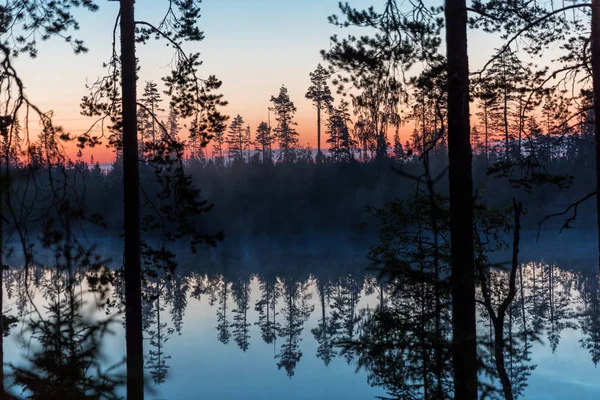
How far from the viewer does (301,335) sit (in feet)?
122

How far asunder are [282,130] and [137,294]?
7845 centimetres

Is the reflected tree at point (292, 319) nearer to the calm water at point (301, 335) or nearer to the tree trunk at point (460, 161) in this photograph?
the calm water at point (301, 335)

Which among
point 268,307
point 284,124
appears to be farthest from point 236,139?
point 268,307

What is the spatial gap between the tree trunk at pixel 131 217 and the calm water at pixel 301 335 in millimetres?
10943

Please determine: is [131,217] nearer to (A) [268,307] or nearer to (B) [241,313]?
(B) [241,313]

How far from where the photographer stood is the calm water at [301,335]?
27816mm

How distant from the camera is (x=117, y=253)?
74938 mm

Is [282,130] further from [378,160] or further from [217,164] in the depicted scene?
[378,160]

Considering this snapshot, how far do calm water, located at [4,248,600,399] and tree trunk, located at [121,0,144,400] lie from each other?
10.9 metres

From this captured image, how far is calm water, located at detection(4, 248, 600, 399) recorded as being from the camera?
27.8 m

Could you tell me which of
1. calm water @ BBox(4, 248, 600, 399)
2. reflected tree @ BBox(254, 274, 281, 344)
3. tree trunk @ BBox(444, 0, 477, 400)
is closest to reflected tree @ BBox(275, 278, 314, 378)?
calm water @ BBox(4, 248, 600, 399)

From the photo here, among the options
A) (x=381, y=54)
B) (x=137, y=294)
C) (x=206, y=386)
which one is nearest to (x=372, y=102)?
(x=381, y=54)

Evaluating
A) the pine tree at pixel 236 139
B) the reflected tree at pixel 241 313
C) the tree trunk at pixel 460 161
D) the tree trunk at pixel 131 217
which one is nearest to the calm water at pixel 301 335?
the reflected tree at pixel 241 313

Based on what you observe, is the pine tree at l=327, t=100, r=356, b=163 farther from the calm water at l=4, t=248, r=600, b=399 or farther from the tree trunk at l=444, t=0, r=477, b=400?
the tree trunk at l=444, t=0, r=477, b=400
